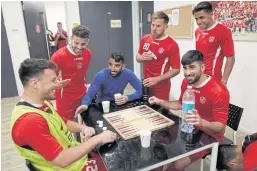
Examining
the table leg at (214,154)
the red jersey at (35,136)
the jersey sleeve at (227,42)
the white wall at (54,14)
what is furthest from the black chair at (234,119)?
the white wall at (54,14)

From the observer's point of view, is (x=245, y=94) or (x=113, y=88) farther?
(x=245, y=94)

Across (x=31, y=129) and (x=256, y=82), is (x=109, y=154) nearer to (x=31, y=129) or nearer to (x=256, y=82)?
(x=31, y=129)

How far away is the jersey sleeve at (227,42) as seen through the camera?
2049 mm

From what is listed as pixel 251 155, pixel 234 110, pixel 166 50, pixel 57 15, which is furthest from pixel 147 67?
pixel 57 15

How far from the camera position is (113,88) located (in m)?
2.07

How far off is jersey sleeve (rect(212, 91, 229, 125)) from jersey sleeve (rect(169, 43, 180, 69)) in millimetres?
841

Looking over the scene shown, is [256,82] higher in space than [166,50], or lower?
lower

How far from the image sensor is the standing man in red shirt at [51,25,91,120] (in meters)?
2.03

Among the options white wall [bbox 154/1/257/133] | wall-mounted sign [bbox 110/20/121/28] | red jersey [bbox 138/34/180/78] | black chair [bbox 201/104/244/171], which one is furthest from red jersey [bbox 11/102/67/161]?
wall-mounted sign [bbox 110/20/121/28]

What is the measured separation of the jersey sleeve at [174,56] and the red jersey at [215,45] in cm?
34

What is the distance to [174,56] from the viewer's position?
2.16 m

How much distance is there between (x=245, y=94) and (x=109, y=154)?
94.2 inches

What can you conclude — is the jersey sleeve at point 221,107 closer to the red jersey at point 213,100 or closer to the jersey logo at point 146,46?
the red jersey at point 213,100

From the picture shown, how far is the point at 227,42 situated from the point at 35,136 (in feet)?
6.64
